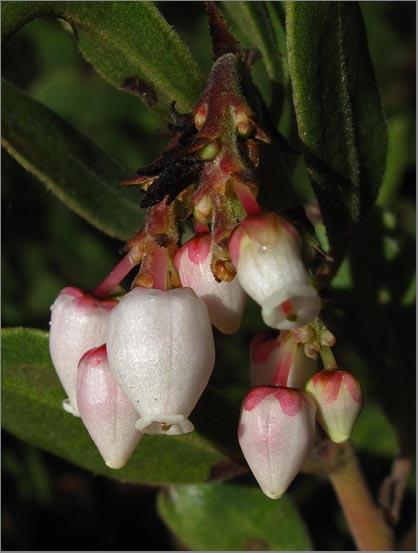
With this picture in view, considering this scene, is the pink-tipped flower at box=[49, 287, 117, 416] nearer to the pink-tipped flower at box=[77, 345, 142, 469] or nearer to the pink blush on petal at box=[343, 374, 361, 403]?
the pink-tipped flower at box=[77, 345, 142, 469]

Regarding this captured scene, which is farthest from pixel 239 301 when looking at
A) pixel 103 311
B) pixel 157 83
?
pixel 157 83

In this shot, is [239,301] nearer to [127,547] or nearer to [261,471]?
[261,471]

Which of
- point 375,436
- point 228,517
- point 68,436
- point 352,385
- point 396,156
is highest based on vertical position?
point 352,385

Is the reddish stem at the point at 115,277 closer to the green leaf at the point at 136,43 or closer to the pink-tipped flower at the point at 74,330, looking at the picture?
the pink-tipped flower at the point at 74,330

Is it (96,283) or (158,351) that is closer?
(158,351)

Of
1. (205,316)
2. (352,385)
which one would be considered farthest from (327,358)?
(205,316)

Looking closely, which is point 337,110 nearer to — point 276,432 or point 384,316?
point 276,432
